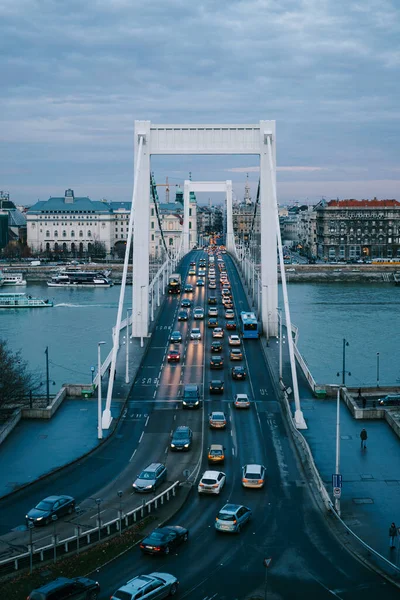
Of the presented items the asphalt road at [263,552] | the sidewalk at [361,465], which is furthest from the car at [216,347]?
the asphalt road at [263,552]

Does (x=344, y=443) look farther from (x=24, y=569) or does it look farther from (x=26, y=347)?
(x=26, y=347)

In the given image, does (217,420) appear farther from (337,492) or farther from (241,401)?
(337,492)

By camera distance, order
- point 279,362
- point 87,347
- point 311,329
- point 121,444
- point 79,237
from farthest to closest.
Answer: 1. point 79,237
2. point 311,329
3. point 87,347
4. point 279,362
5. point 121,444

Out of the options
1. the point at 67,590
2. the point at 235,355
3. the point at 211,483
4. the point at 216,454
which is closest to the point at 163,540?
the point at 67,590

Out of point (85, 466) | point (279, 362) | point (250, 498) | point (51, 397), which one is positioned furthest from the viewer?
point (279, 362)

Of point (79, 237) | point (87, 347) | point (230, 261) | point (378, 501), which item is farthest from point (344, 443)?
point (79, 237)

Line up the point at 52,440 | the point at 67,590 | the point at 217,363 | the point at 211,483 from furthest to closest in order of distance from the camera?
the point at 217,363 → the point at 52,440 → the point at 211,483 → the point at 67,590

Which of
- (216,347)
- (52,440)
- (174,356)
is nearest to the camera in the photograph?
(52,440)

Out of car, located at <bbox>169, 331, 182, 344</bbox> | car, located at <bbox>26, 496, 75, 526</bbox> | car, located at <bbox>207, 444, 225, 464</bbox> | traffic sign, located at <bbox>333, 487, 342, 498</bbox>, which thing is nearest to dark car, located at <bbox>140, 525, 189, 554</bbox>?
car, located at <bbox>26, 496, 75, 526</bbox>
